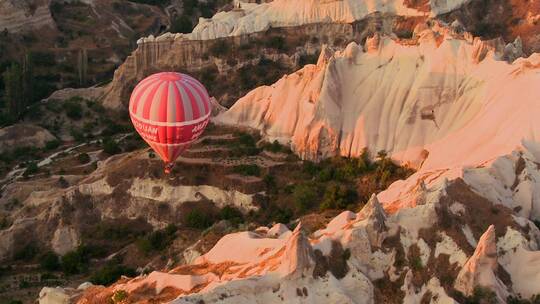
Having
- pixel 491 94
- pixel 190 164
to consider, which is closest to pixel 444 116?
pixel 491 94

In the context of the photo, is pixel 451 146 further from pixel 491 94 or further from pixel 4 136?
pixel 4 136

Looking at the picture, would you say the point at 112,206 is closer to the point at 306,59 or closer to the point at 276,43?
the point at 276,43

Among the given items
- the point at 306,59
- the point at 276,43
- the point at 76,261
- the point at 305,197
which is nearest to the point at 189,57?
the point at 276,43

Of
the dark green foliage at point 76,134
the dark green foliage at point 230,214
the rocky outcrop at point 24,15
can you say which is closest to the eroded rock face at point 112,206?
the dark green foliage at point 230,214

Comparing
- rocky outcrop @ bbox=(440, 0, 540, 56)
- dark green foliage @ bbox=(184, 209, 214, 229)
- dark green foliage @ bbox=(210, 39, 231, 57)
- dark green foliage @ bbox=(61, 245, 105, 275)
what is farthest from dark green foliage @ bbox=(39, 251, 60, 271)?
rocky outcrop @ bbox=(440, 0, 540, 56)

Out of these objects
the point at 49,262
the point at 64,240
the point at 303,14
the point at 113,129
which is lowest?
the point at 49,262
